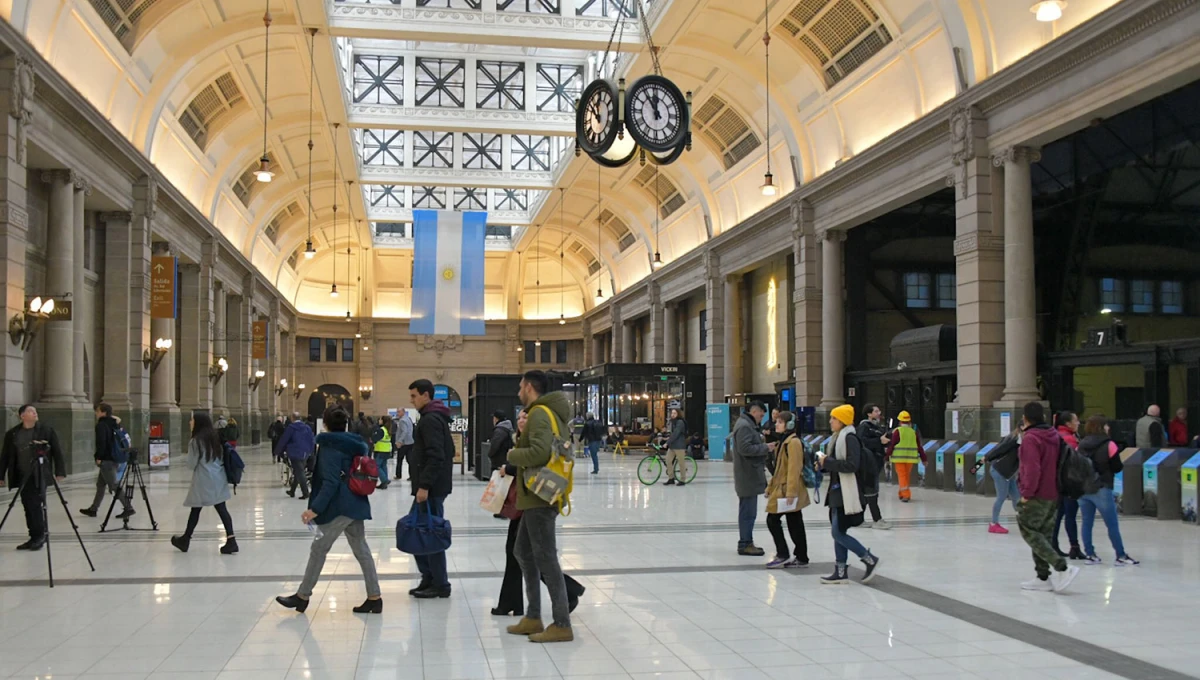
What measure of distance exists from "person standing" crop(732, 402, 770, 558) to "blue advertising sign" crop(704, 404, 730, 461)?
63.3 ft

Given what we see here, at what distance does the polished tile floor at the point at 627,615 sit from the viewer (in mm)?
5754

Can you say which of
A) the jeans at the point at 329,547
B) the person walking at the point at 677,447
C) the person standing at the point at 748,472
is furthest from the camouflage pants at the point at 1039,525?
the person walking at the point at 677,447

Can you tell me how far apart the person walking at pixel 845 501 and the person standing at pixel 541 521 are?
2.99m

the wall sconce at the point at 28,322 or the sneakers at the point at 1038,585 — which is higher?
the wall sconce at the point at 28,322

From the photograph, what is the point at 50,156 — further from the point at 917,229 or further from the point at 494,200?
the point at 494,200

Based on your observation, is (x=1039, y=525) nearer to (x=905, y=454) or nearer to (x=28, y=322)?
(x=905, y=454)

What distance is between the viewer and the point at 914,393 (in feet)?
75.2

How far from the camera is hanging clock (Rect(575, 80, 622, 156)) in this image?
43.8 ft

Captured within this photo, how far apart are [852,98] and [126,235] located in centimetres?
1766

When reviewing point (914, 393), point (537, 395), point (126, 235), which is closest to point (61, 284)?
point (126, 235)

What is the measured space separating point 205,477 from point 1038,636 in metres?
7.89

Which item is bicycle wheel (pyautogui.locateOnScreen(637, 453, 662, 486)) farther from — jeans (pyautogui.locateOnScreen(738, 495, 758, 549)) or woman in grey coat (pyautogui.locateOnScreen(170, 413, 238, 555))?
woman in grey coat (pyautogui.locateOnScreen(170, 413, 238, 555))

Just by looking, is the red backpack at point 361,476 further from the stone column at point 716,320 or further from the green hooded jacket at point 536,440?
the stone column at point 716,320

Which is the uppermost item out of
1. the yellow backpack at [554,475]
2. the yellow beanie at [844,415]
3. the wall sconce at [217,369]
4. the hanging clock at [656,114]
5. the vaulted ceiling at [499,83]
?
the vaulted ceiling at [499,83]
